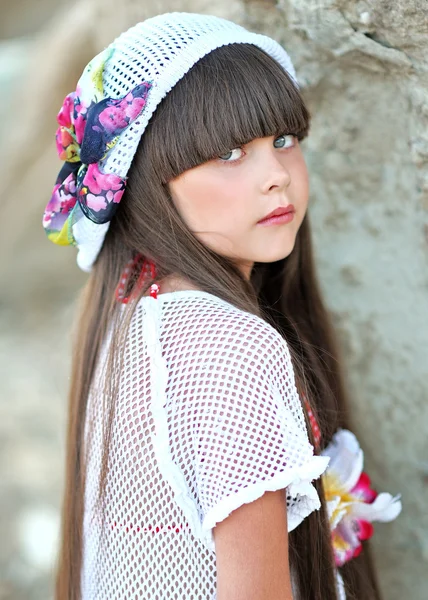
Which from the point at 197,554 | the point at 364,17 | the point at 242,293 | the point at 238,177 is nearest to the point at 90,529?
the point at 197,554

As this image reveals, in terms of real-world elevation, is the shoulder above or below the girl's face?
below

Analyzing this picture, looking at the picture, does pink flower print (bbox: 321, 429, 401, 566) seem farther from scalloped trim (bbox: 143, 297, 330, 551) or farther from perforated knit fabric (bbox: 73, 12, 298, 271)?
perforated knit fabric (bbox: 73, 12, 298, 271)

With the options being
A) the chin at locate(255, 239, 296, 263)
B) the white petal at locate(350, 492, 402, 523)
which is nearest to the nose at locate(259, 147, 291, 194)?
the chin at locate(255, 239, 296, 263)

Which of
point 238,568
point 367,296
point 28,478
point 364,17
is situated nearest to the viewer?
point 238,568

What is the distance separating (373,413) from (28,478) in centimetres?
167

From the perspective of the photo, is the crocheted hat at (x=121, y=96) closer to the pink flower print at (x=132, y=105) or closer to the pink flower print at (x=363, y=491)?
the pink flower print at (x=132, y=105)

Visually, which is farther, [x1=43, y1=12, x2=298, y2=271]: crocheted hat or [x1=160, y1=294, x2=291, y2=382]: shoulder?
[x1=43, y1=12, x2=298, y2=271]: crocheted hat

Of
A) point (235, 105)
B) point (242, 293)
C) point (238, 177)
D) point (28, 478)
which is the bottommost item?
point (28, 478)

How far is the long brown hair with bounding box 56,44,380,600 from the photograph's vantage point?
1.35 meters

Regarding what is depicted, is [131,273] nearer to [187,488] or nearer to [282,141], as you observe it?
[282,141]

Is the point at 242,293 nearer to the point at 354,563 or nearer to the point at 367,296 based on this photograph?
the point at 367,296

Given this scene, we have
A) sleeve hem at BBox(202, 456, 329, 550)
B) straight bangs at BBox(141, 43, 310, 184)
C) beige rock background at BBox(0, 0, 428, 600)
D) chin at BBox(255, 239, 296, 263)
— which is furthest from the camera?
beige rock background at BBox(0, 0, 428, 600)

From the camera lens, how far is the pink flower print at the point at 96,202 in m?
1.44

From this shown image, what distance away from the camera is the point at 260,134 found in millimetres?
1364
